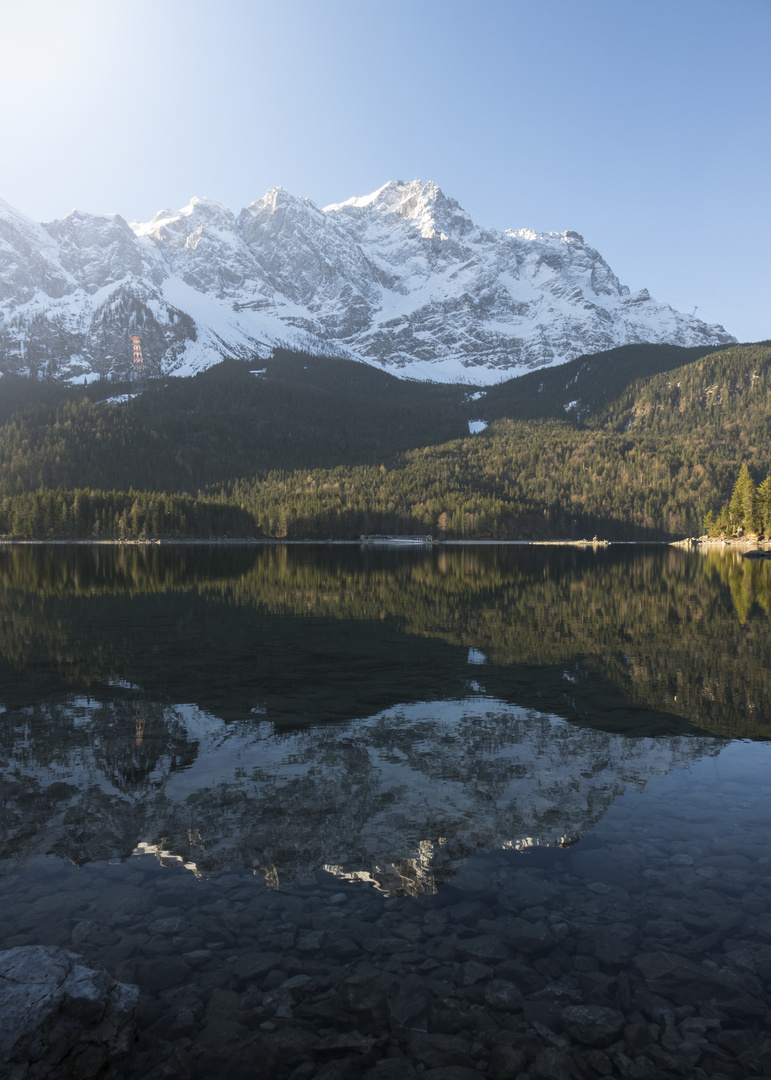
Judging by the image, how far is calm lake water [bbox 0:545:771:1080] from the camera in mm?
8016

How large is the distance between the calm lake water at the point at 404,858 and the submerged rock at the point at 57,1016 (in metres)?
0.42

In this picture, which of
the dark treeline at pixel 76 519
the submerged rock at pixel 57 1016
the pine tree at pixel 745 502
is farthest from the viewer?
the dark treeline at pixel 76 519

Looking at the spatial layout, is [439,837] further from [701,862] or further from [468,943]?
[701,862]

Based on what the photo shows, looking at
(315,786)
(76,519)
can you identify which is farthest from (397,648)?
(76,519)

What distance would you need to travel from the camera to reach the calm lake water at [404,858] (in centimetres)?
802

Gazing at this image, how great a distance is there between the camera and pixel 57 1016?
7156 mm

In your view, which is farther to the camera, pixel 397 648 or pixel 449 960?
pixel 397 648

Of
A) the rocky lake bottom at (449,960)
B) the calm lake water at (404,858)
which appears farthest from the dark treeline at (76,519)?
the rocky lake bottom at (449,960)

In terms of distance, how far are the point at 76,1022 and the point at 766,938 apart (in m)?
9.82

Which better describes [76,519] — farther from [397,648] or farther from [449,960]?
[449,960]

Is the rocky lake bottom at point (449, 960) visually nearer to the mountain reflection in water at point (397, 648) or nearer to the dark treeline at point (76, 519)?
the mountain reflection in water at point (397, 648)

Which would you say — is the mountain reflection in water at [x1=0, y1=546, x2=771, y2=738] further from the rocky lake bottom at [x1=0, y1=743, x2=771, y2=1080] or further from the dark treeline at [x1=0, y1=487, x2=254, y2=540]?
the dark treeline at [x1=0, y1=487, x2=254, y2=540]

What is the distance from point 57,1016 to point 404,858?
6.42 metres

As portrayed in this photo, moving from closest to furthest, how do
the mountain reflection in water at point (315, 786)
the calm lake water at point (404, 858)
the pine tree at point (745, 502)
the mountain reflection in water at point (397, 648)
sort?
1. the calm lake water at point (404, 858)
2. the mountain reflection in water at point (315, 786)
3. the mountain reflection in water at point (397, 648)
4. the pine tree at point (745, 502)
